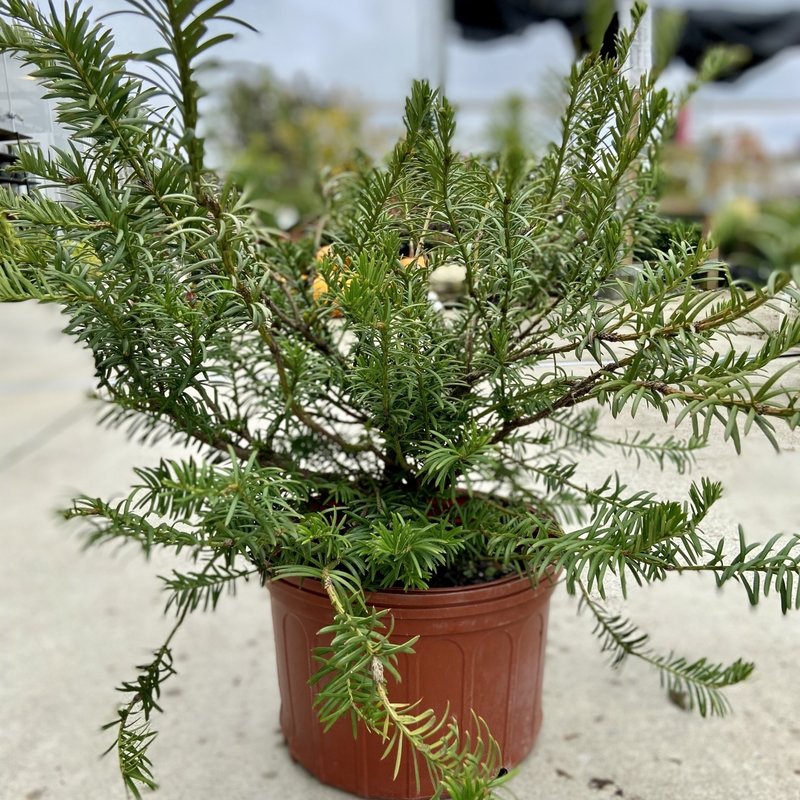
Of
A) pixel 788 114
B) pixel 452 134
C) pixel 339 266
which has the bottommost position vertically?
pixel 788 114

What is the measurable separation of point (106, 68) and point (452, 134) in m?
0.31

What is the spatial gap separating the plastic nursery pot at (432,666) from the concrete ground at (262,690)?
10cm

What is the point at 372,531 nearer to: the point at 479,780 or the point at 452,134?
the point at 479,780

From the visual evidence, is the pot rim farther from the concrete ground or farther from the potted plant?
the concrete ground

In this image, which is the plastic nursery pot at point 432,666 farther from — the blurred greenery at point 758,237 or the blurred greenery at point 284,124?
the blurred greenery at point 284,124

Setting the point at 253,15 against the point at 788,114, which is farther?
the point at 788,114

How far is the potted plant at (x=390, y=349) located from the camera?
73cm

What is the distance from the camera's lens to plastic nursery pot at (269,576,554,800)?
1.01m

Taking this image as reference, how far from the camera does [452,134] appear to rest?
771 millimetres

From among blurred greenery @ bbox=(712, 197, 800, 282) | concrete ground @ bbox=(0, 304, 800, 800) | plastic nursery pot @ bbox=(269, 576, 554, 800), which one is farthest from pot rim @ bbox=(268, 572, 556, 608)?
blurred greenery @ bbox=(712, 197, 800, 282)

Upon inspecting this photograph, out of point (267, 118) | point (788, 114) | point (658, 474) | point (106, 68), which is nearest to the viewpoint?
point (106, 68)

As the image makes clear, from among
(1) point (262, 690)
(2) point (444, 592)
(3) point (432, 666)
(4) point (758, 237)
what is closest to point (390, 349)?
(2) point (444, 592)

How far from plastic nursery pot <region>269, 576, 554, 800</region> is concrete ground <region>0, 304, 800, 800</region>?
10 cm

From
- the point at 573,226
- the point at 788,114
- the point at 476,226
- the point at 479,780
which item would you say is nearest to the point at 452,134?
the point at 476,226
